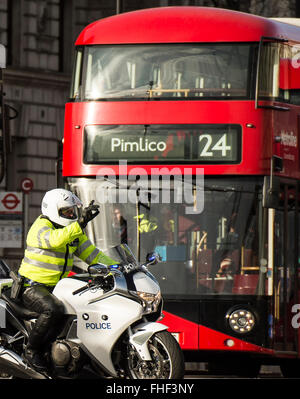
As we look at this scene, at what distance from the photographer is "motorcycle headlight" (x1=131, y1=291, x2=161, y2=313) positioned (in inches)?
374

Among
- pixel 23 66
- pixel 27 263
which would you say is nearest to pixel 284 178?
pixel 27 263

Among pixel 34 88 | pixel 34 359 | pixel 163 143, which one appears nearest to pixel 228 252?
pixel 163 143

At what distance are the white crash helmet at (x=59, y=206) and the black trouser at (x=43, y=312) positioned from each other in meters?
0.56

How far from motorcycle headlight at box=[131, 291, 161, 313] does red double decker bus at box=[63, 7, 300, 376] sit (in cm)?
321

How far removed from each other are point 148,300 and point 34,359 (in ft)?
3.45

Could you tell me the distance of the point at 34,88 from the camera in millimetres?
30453

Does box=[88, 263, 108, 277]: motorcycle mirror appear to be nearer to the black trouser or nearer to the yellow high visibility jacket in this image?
the yellow high visibility jacket

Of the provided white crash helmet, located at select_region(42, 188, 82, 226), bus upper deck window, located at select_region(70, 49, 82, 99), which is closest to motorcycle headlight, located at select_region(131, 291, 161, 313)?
white crash helmet, located at select_region(42, 188, 82, 226)

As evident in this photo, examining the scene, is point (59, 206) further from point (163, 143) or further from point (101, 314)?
point (163, 143)

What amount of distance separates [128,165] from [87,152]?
18.3 inches

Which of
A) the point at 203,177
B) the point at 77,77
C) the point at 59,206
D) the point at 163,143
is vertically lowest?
the point at 59,206

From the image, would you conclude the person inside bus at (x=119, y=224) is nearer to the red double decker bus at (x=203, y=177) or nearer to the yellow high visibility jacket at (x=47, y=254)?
the red double decker bus at (x=203, y=177)

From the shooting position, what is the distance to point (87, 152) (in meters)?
13.0
